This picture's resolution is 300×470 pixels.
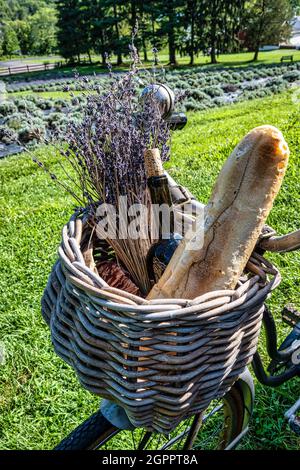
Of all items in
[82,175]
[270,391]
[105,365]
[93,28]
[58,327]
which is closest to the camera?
[105,365]

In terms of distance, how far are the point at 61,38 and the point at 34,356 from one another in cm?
4324

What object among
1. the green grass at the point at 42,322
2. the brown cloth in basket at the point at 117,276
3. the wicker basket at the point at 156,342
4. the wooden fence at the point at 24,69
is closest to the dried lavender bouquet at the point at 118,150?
the brown cloth in basket at the point at 117,276

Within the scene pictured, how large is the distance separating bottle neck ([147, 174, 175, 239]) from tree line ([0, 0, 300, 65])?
32.3 meters

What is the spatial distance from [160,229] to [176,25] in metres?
36.4

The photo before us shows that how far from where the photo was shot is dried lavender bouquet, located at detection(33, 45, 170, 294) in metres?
1.21

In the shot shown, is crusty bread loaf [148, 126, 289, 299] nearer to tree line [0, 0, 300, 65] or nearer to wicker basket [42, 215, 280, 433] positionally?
wicker basket [42, 215, 280, 433]

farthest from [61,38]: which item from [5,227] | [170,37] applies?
[5,227]

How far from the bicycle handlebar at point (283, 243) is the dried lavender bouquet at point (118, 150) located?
412 mm

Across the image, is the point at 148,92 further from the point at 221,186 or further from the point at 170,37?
the point at 170,37

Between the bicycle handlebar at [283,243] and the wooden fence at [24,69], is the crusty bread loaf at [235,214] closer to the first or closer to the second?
the bicycle handlebar at [283,243]

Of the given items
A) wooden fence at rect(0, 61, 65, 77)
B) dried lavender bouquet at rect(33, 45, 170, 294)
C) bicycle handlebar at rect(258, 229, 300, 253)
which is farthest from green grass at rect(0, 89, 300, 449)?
wooden fence at rect(0, 61, 65, 77)

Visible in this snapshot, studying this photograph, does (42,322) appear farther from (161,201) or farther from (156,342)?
(156,342)

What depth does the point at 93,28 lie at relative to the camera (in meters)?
37.4

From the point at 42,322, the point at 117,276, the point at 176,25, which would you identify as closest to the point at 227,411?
the point at 117,276
